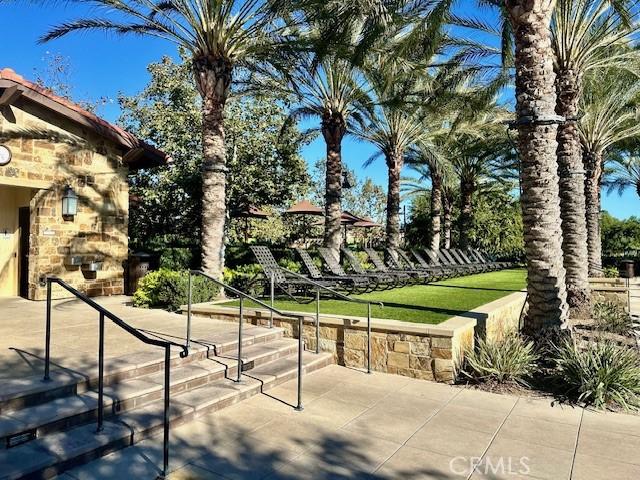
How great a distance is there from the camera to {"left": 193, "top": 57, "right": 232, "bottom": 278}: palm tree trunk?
10297mm

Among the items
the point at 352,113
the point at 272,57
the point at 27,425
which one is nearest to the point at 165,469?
the point at 27,425

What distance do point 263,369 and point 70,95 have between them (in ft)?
76.3

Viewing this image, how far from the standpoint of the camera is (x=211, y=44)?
33.5ft

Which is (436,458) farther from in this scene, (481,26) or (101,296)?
(481,26)

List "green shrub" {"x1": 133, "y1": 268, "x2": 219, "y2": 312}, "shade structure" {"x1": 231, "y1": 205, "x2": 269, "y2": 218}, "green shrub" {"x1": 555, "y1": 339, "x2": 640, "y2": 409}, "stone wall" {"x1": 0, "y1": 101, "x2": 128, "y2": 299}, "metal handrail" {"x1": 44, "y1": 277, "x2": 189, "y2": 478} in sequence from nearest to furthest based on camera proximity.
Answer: "metal handrail" {"x1": 44, "y1": 277, "x2": 189, "y2": 478} → "green shrub" {"x1": 555, "y1": 339, "x2": 640, "y2": 409} → "green shrub" {"x1": 133, "y1": 268, "x2": 219, "y2": 312} → "stone wall" {"x1": 0, "y1": 101, "x2": 128, "y2": 299} → "shade structure" {"x1": 231, "y1": 205, "x2": 269, "y2": 218}

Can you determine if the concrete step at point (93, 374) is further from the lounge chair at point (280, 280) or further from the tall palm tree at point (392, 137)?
the tall palm tree at point (392, 137)

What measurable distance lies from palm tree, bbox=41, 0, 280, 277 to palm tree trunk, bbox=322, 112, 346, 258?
523 cm

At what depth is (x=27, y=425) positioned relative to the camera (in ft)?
12.8

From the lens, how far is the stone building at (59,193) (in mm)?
9641

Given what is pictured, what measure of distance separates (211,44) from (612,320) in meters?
9.88

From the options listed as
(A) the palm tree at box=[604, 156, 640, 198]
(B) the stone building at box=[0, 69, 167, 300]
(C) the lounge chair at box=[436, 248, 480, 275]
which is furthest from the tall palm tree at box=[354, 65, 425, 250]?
(A) the palm tree at box=[604, 156, 640, 198]

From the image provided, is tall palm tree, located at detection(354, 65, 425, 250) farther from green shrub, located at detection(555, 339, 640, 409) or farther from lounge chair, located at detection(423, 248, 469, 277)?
green shrub, located at detection(555, 339, 640, 409)

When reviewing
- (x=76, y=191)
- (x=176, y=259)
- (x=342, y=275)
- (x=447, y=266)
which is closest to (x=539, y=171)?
(x=342, y=275)

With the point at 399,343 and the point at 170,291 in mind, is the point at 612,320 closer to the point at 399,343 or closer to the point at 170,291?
the point at 399,343
